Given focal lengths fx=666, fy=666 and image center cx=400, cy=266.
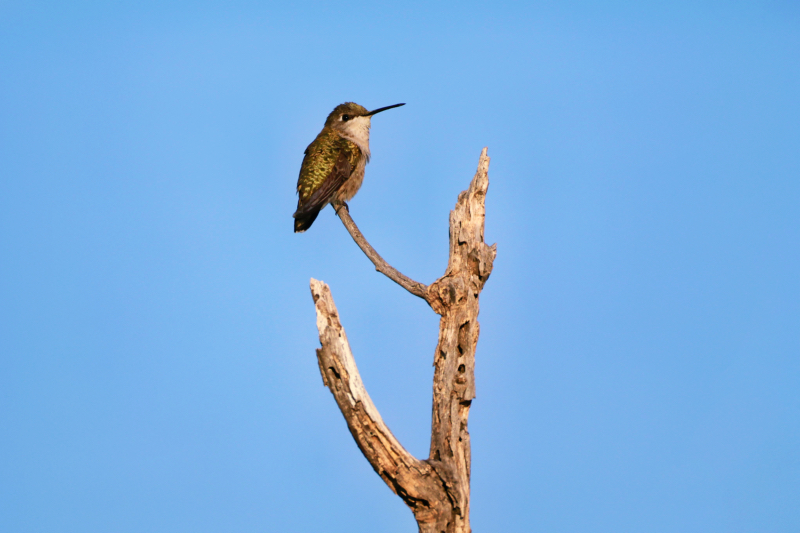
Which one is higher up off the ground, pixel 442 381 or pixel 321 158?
pixel 321 158

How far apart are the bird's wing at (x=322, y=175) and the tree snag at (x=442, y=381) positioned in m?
1.24

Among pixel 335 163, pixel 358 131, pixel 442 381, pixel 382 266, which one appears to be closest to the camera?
pixel 442 381

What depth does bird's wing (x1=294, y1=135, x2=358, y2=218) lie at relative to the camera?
8062 millimetres

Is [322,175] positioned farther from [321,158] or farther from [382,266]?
[382,266]

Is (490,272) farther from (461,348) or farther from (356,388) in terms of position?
(356,388)

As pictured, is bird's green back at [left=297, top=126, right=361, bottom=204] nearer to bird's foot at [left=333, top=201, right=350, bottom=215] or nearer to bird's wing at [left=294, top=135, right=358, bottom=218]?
bird's wing at [left=294, top=135, right=358, bottom=218]

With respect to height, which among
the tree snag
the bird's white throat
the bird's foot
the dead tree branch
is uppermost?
the bird's white throat

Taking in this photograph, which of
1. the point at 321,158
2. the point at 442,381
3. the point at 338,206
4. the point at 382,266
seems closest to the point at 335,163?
the point at 321,158

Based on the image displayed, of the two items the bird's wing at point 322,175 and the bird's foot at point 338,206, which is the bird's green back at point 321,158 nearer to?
the bird's wing at point 322,175

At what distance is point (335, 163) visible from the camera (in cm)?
838

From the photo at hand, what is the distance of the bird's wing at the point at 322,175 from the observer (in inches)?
317

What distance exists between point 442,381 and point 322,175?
319cm

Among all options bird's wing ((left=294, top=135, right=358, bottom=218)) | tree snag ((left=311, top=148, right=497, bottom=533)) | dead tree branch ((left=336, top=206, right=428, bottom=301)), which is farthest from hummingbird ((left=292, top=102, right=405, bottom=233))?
tree snag ((left=311, top=148, right=497, bottom=533))

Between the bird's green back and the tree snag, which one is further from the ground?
the bird's green back
